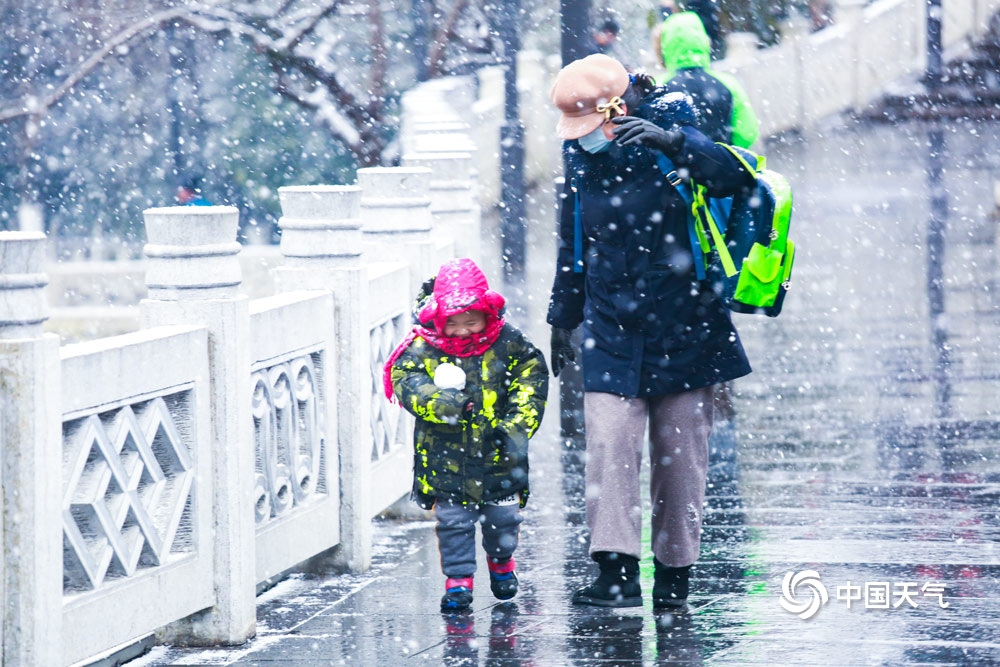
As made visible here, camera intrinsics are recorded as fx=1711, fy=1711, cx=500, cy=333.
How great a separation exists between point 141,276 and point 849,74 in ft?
47.7

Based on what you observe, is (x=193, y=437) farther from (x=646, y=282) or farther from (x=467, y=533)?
(x=646, y=282)

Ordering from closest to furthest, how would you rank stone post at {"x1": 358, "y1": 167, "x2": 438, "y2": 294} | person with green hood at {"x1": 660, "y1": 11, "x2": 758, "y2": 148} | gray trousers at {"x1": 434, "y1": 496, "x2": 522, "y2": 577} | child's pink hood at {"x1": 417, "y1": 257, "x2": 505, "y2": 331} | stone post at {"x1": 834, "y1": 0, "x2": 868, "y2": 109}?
1. child's pink hood at {"x1": 417, "y1": 257, "x2": 505, "y2": 331}
2. gray trousers at {"x1": 434, "y1": 496, "x2": 522, "y2": 577}
3. person with green hood at {"x1": 660, "y1": 11, "x2": 758, "y2": 148}
4. stone post at {"x1": 358, "y1": 167, "x2": 438, "y2": 294}
5. stone post at {"x1": 834, "y1": 0, "x2": 868, "y2": 109}

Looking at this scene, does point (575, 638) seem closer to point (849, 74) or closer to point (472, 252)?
point (472, 252)

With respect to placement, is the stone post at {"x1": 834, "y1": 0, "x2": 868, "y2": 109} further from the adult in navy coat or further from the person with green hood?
the adult in navy coat

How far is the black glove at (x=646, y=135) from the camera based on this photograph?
5699 mm

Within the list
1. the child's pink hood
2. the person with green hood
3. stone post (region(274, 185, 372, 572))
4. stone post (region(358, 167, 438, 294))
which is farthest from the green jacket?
stone post (region(358, 167, 438, 294))

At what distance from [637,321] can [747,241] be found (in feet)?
1.54

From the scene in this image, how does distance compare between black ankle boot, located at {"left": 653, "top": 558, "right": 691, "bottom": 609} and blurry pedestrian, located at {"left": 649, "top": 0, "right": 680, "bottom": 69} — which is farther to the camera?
blurry pedestrian, located at {"left": 649, "top": 0, "right": 680, "bottom": 69}

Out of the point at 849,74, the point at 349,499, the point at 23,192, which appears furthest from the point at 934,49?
the point at 349,499

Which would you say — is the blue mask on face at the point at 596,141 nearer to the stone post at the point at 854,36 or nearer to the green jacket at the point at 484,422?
the green jacket at the point at 484,422

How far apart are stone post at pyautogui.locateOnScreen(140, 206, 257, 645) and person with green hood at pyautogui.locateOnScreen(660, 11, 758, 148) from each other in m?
2.19

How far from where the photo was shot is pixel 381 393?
768cm

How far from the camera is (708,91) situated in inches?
287

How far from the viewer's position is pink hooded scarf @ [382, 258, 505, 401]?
6008mm
